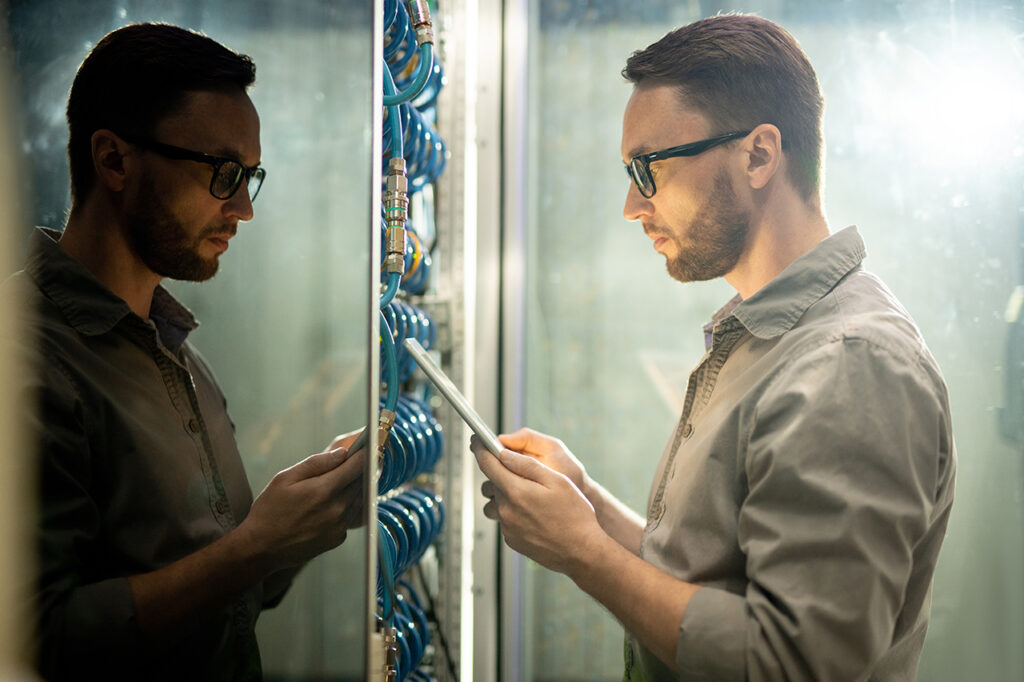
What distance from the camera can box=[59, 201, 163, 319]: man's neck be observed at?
622mm

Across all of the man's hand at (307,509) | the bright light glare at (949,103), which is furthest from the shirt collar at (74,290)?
the bright light glare at (949,103)

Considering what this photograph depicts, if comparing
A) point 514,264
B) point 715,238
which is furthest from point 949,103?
point 514,264

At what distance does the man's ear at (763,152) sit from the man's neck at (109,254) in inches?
37.5

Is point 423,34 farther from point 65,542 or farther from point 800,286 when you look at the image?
point 65,542

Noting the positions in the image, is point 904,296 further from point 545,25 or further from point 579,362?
point 545,25

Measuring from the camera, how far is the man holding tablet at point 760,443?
952 millimetres

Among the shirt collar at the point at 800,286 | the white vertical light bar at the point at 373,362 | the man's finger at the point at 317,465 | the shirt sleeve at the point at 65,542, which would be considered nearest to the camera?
the shirt sleeve at the point at 65,542

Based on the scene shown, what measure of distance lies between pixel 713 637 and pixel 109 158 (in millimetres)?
939

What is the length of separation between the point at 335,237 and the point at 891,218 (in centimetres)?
111

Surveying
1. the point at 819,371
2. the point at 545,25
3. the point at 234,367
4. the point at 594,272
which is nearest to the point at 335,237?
the point at 234,367

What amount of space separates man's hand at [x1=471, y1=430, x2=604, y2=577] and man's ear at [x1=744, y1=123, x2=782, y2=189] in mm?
617

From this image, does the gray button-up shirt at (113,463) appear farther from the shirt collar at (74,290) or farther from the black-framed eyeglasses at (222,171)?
the black-framed eyeglasses at (222,171)

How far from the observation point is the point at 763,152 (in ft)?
3.97

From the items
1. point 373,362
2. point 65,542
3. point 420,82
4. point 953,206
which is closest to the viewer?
point 65,542
